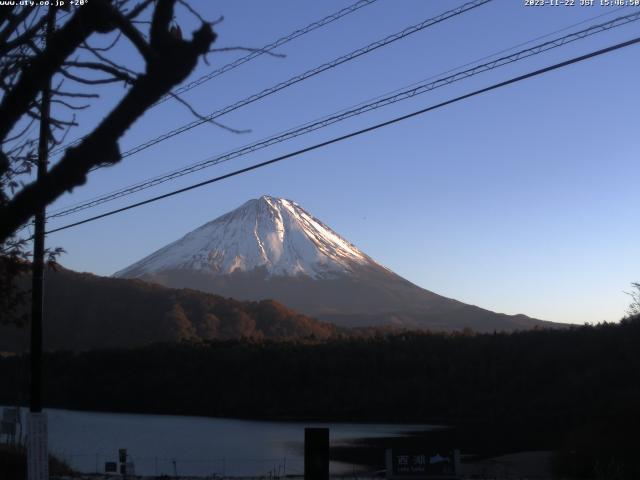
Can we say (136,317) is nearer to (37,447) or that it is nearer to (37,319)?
(37,319)

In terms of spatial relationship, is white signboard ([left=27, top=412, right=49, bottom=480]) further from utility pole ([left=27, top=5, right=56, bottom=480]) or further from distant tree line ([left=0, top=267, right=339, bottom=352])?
distant tree line ([left=0, top=267, right=339, bottom=352])

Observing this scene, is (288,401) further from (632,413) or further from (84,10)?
(84,10)

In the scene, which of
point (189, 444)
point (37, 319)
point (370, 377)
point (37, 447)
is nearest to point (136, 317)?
point (370, 377)

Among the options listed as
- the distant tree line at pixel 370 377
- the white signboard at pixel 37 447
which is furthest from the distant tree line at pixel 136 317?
the white signboard at pixel 37 447

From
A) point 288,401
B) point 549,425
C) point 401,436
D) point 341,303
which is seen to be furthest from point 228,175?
point 341,303

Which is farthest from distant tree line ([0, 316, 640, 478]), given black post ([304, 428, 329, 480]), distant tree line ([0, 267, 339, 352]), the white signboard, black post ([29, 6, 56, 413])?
black post ([304, 428, 329, 480])

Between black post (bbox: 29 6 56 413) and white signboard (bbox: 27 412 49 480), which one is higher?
black post (bbox: 29 6 56 413)
